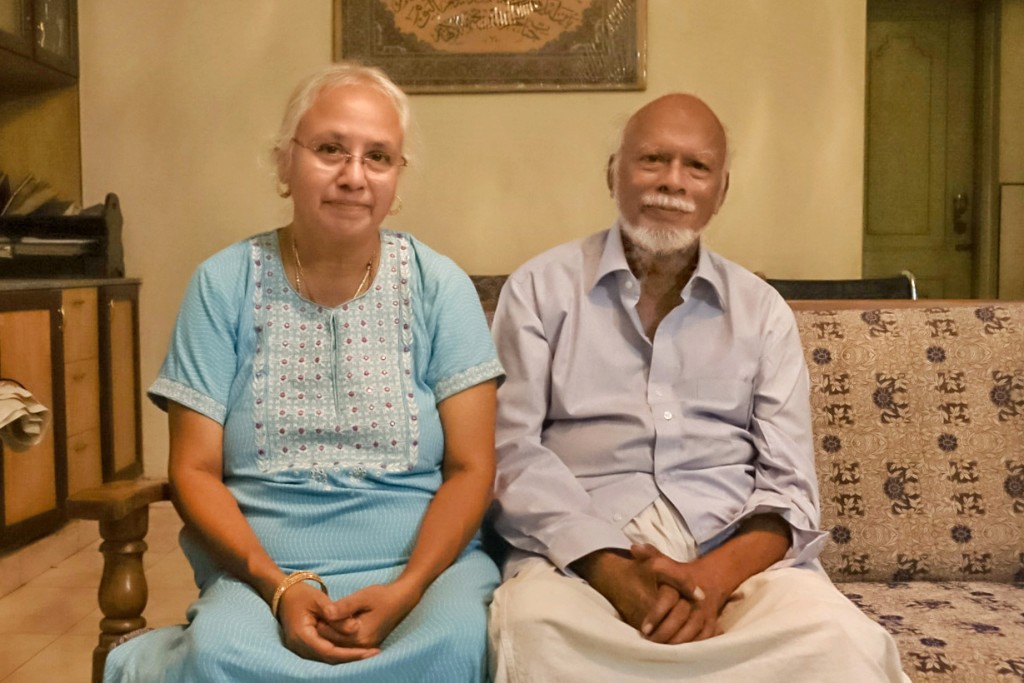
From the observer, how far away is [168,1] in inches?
150

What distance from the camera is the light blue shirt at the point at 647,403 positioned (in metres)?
1.61

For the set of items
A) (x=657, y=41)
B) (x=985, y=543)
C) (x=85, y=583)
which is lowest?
(x=85, y=583)

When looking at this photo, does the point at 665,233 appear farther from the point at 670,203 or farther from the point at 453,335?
the point at 453,335

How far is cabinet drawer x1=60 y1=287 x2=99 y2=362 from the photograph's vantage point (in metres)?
3.36

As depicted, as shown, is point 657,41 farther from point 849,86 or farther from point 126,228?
point 126,228

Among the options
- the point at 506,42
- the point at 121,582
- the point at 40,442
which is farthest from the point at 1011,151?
the point at 121,582

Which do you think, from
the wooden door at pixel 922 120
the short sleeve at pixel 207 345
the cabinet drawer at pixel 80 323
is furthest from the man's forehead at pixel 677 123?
the wooden door at pixel 922 120

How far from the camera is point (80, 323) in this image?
3469 millimetres

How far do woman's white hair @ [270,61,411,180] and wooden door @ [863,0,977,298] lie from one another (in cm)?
410

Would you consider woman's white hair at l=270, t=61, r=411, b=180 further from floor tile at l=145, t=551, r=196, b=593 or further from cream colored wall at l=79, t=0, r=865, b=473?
cream colored wall at l=79, t=0, r=865, b=473

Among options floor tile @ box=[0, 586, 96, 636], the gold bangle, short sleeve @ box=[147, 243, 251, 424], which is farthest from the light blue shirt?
floor tile @ box=[0, 586, 96, 636]

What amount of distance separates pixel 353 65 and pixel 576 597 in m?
0.90

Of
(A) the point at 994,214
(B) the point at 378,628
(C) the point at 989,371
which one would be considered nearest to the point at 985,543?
(C) the point at 989,371

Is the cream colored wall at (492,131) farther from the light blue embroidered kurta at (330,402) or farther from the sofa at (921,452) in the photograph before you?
the light blue embroidered kurta at (330,402)
